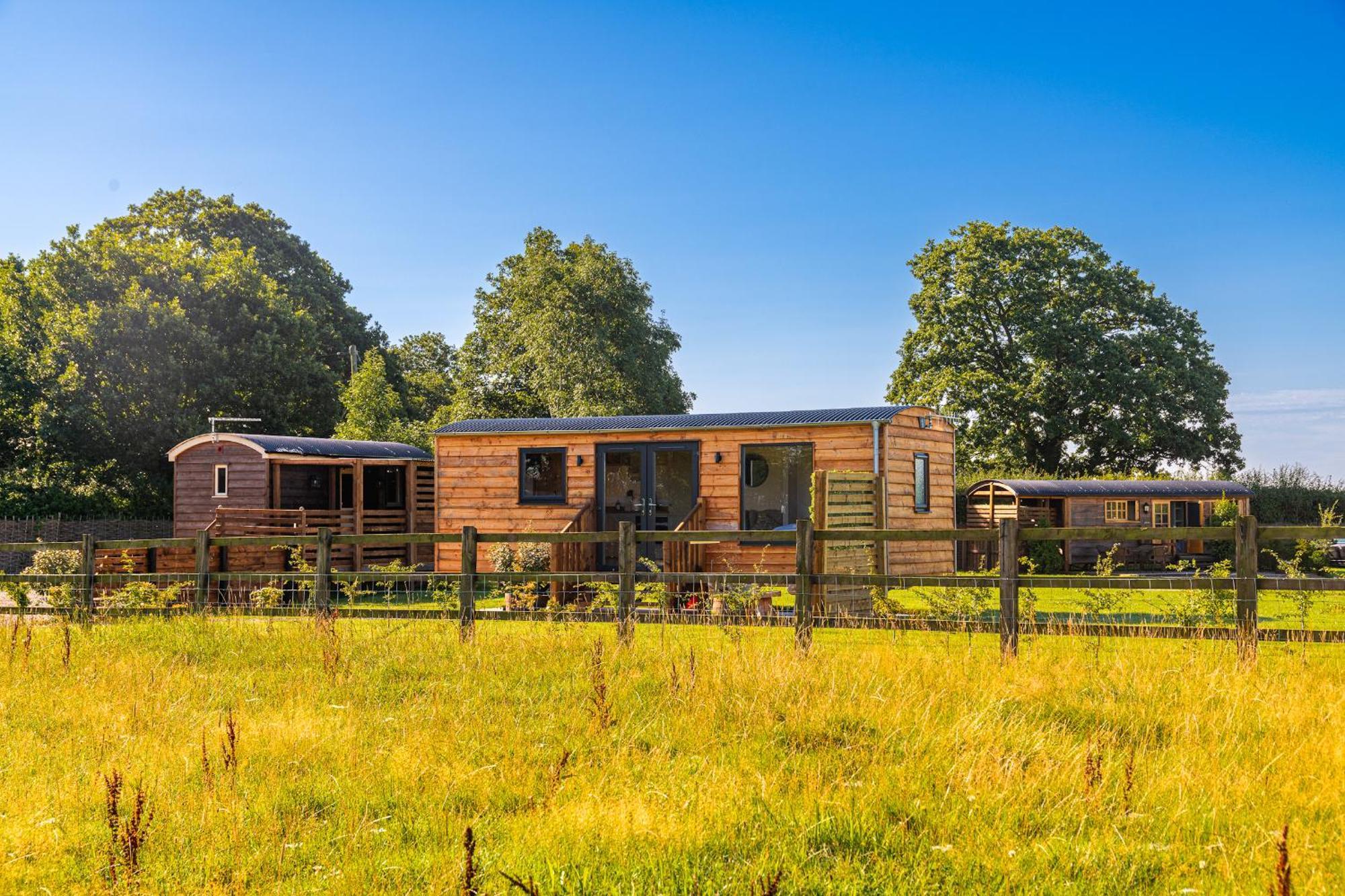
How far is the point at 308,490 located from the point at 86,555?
1207 centimetres

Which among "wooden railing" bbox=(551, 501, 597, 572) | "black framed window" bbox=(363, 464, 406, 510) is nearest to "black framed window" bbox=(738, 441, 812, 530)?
"wooden railing" bbox=(551, 501, 597, 572)

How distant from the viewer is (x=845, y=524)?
13.0 meters

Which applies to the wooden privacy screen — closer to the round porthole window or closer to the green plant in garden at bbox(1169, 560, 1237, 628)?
the green plant in garden at bbox(1169, 560, 1237, 628)

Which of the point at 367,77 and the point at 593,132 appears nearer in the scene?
the point at 367,77

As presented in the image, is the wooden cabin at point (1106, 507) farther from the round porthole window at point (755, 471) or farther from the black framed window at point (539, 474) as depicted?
the black framed window at point (539, 474)

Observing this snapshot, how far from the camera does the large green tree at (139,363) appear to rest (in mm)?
29781

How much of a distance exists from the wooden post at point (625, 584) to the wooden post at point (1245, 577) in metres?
4.08

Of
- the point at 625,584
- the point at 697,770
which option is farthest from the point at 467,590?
the point at 697,770

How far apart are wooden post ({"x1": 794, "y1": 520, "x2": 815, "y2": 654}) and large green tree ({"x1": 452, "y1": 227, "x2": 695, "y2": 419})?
84.8ft

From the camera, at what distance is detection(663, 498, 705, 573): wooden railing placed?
50.9 feet

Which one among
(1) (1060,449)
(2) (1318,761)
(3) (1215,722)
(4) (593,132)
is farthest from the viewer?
(1) (1060,449)

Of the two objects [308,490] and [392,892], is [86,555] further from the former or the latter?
[308,490]

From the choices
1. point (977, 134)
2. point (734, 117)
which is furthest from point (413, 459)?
point (977, 134)

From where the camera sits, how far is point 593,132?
20703 millimetres
